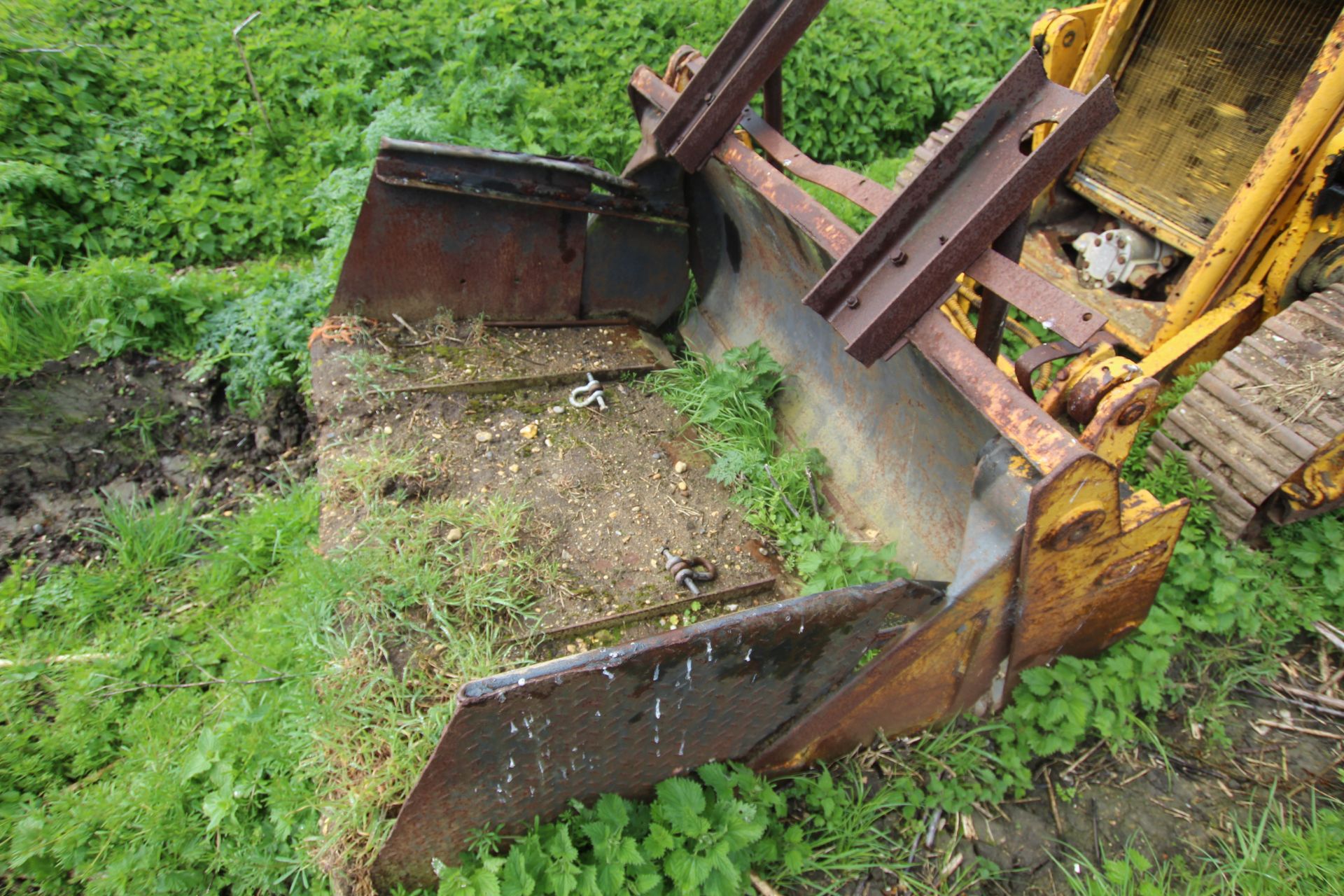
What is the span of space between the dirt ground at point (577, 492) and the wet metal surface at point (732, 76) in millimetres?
987

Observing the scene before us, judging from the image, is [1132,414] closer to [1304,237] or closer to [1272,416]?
[1272,416]

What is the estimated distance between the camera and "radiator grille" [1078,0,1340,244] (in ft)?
9.92

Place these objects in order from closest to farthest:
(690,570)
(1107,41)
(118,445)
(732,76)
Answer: (690,570) → (732,76) → (1107,41) → (118,445)

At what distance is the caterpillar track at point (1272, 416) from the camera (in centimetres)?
273

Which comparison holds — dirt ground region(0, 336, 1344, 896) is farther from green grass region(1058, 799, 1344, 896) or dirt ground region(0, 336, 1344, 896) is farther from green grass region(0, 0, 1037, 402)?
green grass region(0, 0, 1037, 402)

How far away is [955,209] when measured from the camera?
2.20 m

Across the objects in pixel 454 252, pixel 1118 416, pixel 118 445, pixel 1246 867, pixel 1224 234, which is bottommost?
pixel 118 445

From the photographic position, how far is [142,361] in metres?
3.78

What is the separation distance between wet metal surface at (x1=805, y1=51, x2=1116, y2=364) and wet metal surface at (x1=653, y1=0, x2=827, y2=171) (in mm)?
922

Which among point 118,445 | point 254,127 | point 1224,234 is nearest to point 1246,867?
point 1224,234

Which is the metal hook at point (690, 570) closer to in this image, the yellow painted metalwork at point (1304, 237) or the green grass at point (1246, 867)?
the green grass at point (1246, 867)

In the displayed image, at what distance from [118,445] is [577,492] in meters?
2.11

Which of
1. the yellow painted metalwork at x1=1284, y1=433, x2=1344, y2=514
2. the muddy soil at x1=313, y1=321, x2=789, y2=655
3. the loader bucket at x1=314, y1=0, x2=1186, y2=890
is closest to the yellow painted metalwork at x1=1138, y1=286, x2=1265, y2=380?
the yellow painted metalwork at x1=1284, y1=433, x2=1344, y2=514

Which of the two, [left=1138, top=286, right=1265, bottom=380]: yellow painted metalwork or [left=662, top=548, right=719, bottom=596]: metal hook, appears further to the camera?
[left=1138, top=286, right=1265, bottom=380]: yellow painted metalwork
